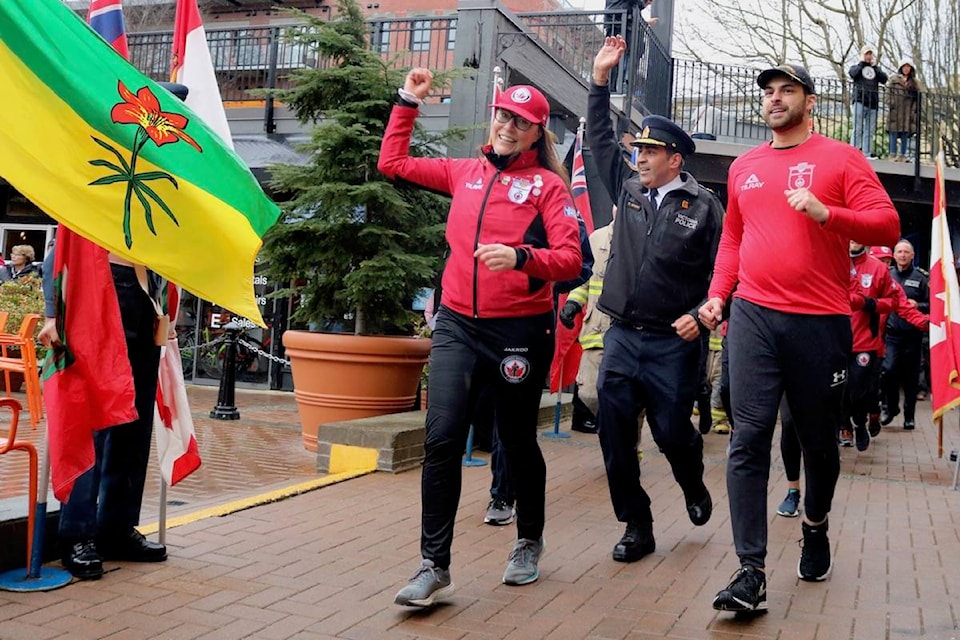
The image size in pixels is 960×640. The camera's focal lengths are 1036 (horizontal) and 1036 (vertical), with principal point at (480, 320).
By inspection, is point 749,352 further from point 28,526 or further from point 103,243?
point 28,526

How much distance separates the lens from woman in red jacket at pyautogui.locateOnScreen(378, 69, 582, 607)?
165 inches

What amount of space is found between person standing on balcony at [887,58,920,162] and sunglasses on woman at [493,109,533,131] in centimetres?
1604

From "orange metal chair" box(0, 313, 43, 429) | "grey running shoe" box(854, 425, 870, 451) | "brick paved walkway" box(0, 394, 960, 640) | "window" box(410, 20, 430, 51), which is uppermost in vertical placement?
"window" box(410, 20, 430, 51)

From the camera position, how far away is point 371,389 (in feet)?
28.3

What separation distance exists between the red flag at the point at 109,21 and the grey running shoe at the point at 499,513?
3099 mm

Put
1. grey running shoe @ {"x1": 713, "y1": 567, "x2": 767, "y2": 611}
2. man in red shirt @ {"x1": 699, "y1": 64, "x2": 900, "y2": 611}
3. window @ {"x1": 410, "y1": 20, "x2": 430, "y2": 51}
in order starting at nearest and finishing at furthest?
1. grey running shoe @ {"x1": 713, "y1": 567, "x2": 767, "y2": 611}
2. man in red shirt @ {"x1": 699, "y1": 64, "x2": 900, "y2": 611}
3. window @ {"x1": 410, "y1": 20, "x2": 430, "y2": 51}

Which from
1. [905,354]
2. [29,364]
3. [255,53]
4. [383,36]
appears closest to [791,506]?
[29,364]

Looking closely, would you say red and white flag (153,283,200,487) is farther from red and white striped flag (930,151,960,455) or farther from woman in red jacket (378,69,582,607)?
red and white striped flag (930,151,960,455)

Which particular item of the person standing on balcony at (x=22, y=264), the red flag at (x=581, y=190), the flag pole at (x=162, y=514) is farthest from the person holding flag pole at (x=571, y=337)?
the person standing on balcony at (x=22, y=264)

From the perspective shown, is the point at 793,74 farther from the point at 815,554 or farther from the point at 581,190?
the point at 581,190

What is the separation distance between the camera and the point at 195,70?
5.32 m

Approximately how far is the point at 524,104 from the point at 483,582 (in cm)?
211

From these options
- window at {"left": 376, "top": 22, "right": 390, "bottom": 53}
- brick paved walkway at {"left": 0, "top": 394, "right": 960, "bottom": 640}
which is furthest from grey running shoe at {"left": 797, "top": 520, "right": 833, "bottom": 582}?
window at {"left": 376, "top": 22, "right": 390, "bottom": 53}

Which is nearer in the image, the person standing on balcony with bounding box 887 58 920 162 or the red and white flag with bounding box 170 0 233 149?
the red and white flag with bounding box 170 0 233 149
